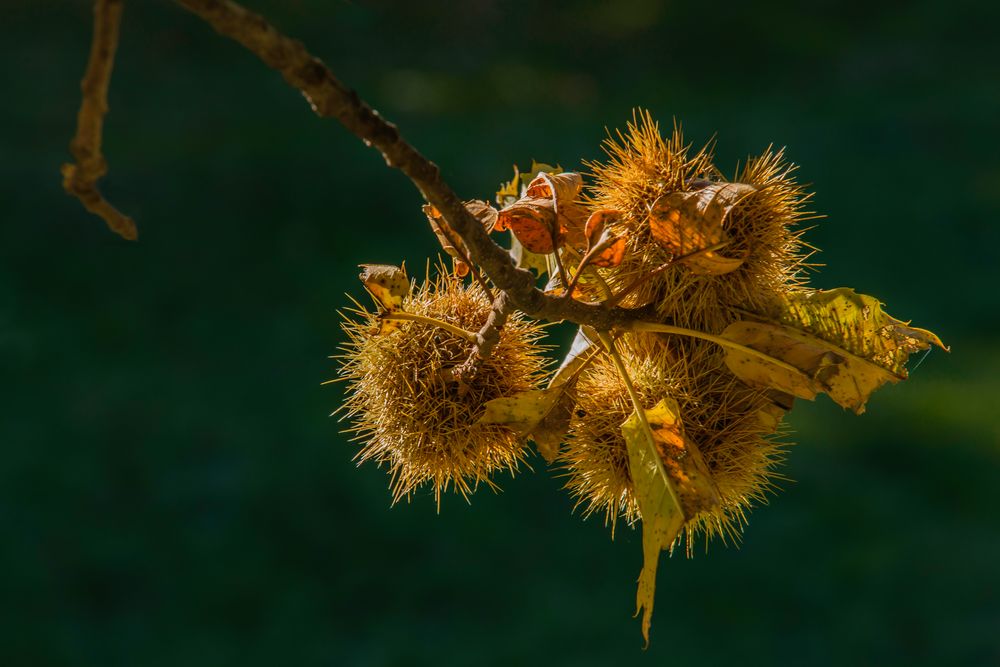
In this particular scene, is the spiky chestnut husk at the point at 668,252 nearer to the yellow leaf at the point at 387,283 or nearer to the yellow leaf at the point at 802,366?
the yellow leaf at the point at 802,366

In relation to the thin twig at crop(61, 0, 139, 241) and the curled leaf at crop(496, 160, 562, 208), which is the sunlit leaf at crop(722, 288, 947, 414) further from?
the thin twig at crop(61, 0, 139, 241)

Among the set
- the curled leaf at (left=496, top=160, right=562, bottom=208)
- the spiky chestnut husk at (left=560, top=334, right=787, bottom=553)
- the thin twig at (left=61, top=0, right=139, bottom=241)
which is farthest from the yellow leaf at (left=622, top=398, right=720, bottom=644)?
the thin twig at (left=61, top=0, right=139, bottom=241)

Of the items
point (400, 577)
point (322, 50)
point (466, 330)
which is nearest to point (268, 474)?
point (400, 577)

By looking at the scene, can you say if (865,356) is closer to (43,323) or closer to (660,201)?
(660,201)

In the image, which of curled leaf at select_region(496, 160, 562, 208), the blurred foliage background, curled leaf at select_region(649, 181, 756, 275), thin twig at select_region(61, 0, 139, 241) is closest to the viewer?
thin twig at select_region(61, 0, 139, 241)

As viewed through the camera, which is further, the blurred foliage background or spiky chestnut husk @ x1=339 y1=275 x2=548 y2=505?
the blurred foliage background
